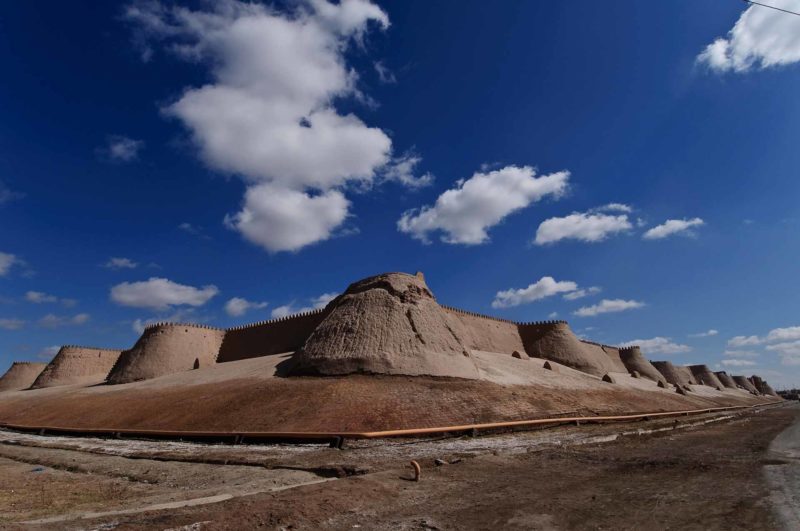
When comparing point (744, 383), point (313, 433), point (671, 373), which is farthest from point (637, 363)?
point (744, 383)

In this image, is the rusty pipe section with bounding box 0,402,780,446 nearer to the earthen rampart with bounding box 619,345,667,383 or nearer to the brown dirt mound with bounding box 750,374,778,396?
the earthen rampart with bounding box 619,345,667,383

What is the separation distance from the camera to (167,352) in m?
43.5

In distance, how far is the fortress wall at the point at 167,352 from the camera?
41750 mm

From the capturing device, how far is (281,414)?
61.8 ft

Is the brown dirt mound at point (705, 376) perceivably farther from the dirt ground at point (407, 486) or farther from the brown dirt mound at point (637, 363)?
the dirt ground at point (407, 486)

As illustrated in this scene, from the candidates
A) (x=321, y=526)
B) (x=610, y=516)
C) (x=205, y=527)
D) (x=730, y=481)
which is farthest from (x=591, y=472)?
(x=205, y=527)

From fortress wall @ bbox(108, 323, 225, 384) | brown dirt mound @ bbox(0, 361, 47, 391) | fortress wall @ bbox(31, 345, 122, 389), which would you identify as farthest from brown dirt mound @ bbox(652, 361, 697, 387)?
brown dirt mound @ bbox(0, 361, 47, 391)

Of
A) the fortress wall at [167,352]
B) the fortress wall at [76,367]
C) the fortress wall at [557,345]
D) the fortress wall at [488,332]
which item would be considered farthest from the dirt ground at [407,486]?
the fortress wall at [76,367]

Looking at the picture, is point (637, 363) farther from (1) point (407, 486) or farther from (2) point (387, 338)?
(1) point (407, 486)

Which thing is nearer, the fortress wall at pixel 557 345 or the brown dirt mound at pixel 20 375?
the fortress wall at pixel 557 345

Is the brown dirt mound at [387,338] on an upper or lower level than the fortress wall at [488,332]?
lower

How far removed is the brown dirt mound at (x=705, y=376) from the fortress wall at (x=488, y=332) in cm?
6820

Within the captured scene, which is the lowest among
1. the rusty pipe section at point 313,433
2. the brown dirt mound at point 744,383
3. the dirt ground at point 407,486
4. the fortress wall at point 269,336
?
the dirt ground at point 407,486

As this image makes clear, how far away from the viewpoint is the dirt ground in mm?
6246
